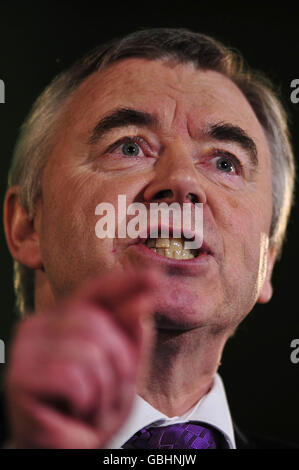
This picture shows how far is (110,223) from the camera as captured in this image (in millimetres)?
1134

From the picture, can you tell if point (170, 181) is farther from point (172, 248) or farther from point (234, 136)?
point (234, 136)

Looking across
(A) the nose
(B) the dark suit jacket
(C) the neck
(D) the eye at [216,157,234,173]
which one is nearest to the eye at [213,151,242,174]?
→ (D) the eye at [216,157,234,173]

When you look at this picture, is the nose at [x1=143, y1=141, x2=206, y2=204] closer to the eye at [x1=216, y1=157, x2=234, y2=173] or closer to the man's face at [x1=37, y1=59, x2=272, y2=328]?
A: the man's face at [x1=37, y1=59, x2=272, y2=328]

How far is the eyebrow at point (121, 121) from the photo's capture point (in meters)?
1.26

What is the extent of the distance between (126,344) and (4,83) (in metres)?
1.25

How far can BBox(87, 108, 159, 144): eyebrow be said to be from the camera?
1256 mm

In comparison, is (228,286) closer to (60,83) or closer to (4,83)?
(60,83)

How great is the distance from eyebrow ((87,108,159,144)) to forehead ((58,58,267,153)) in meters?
0.01

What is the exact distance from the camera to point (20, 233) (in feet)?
4.61

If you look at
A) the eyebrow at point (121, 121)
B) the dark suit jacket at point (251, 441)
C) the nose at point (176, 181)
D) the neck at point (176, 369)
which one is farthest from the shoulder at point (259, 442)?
the eyebrow at point (121, 121)

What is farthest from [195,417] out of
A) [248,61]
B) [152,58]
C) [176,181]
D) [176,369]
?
[248,61]

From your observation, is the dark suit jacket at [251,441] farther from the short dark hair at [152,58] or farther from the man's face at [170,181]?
the short dark hair at [152,58]

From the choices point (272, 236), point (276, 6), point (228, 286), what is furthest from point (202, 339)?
point (276, 6)
